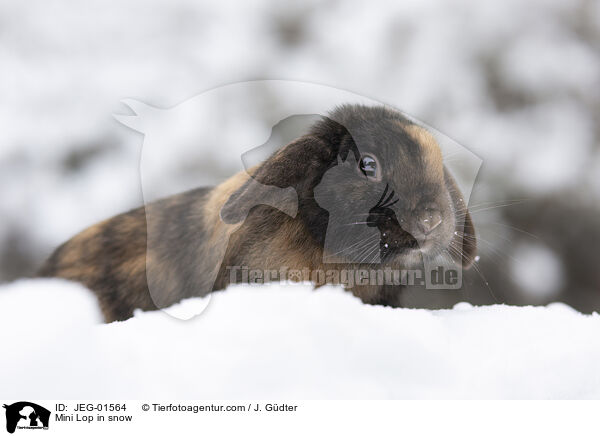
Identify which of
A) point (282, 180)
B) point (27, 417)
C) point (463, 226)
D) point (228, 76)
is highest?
point (228, 76)

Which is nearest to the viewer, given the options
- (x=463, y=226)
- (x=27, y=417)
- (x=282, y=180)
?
(x=27, y=417)

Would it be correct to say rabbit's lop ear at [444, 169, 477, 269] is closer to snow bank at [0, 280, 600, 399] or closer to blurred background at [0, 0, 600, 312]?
blurred background at [0, 0, 600, 312]

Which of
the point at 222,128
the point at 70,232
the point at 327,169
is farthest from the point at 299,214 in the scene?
the point at 70,232

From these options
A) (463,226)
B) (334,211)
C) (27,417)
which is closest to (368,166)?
(334,211)

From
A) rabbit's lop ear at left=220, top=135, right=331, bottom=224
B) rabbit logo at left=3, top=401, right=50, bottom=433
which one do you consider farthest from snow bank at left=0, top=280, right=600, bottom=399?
rabbit's lop ear at left=220, top=135, right=331, bottom=224

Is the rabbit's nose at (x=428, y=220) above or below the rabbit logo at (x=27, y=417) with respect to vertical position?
above

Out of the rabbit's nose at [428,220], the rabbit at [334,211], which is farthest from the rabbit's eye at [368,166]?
the rabbit's nose at [428,220]

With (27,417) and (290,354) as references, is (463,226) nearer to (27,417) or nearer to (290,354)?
(290,354)

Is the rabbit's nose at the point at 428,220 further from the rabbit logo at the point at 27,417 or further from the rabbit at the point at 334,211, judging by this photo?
the rabbit logo at the point at 27,417
